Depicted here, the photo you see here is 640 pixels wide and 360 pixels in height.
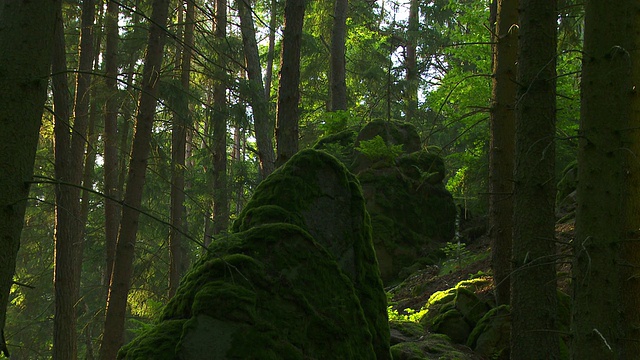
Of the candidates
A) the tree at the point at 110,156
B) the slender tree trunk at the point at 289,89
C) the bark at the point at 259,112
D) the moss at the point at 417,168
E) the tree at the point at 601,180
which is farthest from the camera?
the moss at the point at 417,168

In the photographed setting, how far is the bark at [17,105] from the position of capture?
3.09 metres

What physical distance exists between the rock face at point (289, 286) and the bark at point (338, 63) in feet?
43.1

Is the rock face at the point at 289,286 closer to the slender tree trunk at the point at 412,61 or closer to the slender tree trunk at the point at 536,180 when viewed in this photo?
the slender tree trunk at the point at 536,180

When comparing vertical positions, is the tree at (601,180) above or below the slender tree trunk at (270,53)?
below

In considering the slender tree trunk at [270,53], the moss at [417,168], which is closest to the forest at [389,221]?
the moss at [417,168]

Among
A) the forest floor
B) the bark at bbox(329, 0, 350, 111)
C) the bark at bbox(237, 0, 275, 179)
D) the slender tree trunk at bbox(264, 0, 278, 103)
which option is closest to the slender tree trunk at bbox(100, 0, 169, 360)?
the bark at bbox(237, 0, 275, 179)

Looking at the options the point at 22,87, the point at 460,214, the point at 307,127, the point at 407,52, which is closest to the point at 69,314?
the point at 22,87

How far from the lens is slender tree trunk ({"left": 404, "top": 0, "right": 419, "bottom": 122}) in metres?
25.7

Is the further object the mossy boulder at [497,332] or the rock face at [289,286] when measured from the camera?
the mossy boulder at [497,332]

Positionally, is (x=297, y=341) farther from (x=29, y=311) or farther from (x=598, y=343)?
(x=29, y=311)

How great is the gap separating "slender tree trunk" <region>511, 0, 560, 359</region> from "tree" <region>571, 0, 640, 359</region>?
127cm

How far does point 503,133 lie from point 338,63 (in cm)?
1136

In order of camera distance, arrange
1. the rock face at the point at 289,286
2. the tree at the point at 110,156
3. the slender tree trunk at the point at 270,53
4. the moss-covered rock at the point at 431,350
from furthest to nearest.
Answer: the slender tree trunk at the point at 270,53 → the tree at the point at 110,156 → the moss-covered rock at the point at 431,350 → the rock face at the point at 289,286

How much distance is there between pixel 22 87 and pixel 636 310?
6.36m
